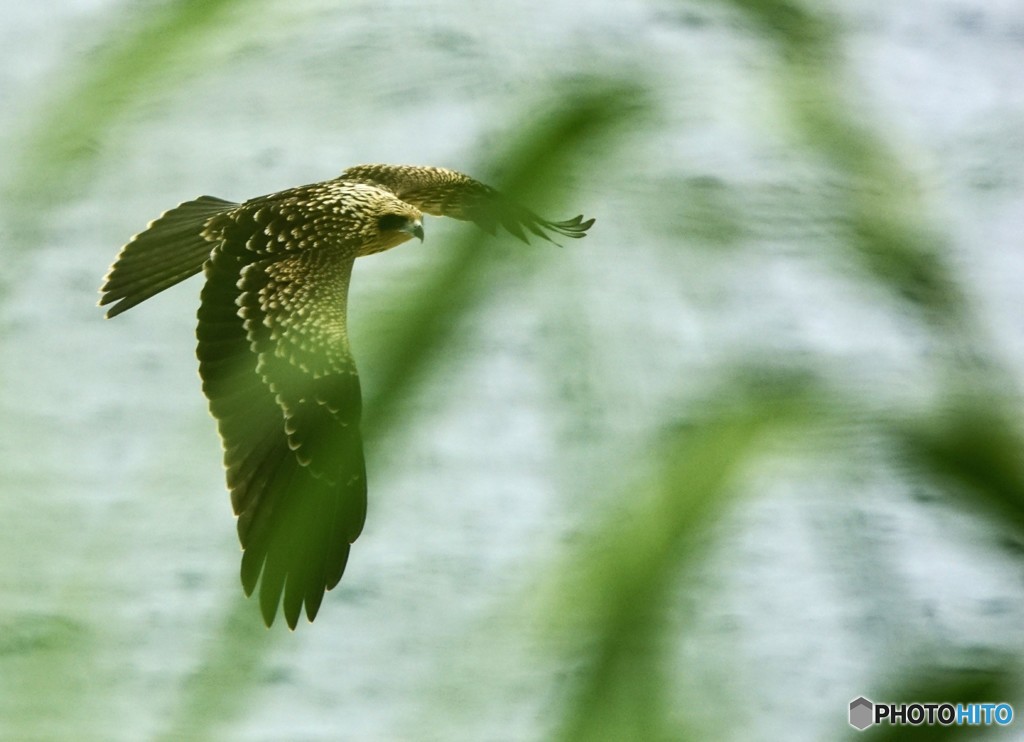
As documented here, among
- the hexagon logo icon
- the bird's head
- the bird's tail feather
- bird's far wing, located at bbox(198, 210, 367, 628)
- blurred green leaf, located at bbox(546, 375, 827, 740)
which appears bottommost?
the hexagon logo icon

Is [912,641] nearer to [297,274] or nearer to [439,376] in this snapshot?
[439,376]

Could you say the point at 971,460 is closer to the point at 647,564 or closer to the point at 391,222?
the point at 647,564

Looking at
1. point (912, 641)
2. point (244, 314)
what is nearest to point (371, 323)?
point (912, 641)

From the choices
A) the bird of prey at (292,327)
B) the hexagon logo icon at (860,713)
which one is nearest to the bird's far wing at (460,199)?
the bird of prey at (292,327)

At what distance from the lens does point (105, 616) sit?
16 cm

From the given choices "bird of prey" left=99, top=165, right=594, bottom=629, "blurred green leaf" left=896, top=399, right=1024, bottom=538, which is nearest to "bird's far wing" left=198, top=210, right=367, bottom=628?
"bird of prey" left=99, top=165, right=594, bottom=629

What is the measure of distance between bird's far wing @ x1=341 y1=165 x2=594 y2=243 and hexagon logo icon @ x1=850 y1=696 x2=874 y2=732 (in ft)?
0.74

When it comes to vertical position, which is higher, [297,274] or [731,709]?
[731,709]

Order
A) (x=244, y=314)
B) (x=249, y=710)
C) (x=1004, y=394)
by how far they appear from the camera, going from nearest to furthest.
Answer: (x=249, y=710), (x=1004, y=394), (x=244, y=314)

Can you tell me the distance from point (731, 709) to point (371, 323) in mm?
89

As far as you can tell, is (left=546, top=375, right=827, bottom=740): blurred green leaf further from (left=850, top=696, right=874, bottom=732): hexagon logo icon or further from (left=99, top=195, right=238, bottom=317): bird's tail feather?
(left=99, top=195, right=238, bottom=317): bird's tail feather

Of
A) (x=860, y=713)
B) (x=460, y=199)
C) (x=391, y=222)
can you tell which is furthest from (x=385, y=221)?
(x=860, y=713)

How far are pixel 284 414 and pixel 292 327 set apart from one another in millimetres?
91

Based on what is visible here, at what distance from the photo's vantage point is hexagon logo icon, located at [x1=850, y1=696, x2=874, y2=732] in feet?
1.36
